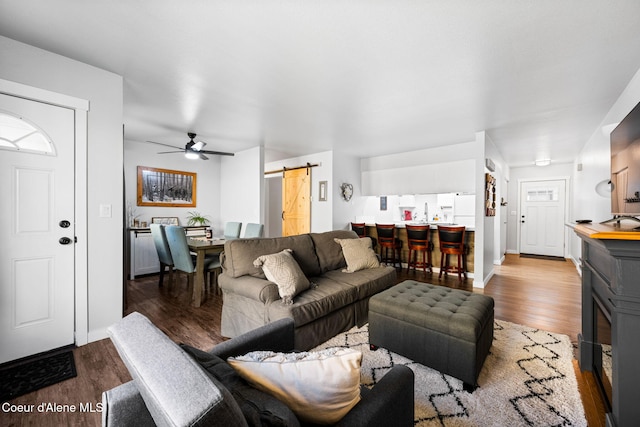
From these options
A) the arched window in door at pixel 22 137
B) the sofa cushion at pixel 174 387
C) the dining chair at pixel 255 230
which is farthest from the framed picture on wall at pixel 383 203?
the sofa cushion at pixel 174 387

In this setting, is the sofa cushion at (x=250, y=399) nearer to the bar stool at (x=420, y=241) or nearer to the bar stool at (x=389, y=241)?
the bar stool at (x=420, y=241)

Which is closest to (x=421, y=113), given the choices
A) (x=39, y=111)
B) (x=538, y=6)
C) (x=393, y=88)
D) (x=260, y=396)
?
(x=393, y=88)

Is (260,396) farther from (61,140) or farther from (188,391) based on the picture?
(61,140)

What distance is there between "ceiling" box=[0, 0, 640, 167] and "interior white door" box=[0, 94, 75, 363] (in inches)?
25.0

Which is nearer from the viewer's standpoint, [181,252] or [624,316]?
[624,316]

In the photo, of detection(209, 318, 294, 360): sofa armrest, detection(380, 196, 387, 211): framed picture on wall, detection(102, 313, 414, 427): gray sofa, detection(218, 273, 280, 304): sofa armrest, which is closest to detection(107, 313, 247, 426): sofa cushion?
detection(102, 313, 414, 427): gray sofa

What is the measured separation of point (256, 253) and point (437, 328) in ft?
5.41

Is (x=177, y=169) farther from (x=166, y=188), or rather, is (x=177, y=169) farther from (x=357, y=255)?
(x=357, y=255)

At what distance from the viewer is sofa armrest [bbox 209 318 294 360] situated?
3.84 ft

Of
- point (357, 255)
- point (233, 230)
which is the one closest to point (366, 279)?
point (357, 255)

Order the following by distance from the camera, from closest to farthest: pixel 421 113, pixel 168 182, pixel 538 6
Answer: pixel 538 6 → pixel 421 113 → pixel 168 182

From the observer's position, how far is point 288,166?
Answer: 22.6 feet

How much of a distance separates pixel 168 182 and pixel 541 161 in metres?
8.59

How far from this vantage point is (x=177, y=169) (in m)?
5.75
